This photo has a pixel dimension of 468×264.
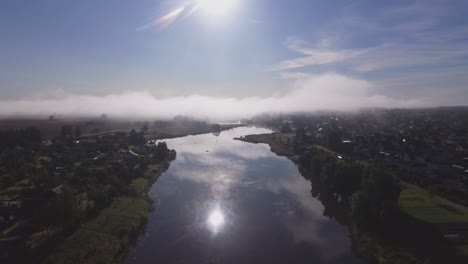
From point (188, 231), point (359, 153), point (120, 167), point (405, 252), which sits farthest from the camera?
point (359, 153)

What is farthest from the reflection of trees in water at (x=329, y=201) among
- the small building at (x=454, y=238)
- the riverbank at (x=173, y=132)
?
the riverbank at (x=173, y=132)

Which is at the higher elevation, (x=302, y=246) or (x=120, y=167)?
(x=120, y=167)

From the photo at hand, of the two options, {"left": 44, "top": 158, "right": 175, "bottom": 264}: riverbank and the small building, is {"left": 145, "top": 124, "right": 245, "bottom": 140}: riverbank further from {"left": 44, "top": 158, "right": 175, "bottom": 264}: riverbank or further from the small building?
the small building

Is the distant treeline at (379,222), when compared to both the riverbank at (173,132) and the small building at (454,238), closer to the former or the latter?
the small building at (454,238)

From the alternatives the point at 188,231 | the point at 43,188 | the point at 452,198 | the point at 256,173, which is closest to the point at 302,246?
the point at 188,231

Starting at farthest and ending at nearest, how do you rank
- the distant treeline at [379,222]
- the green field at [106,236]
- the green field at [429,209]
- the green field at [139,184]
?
the green field at [139,184]
the green field at [429,209]
the distant treeline at [379,222]
the green field at [106,236]

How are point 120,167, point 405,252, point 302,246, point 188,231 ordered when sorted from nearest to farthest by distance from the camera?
point 405,252, point 302,246, point 188,231, point 120,167

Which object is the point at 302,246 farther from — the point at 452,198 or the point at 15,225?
the point at 15,225
